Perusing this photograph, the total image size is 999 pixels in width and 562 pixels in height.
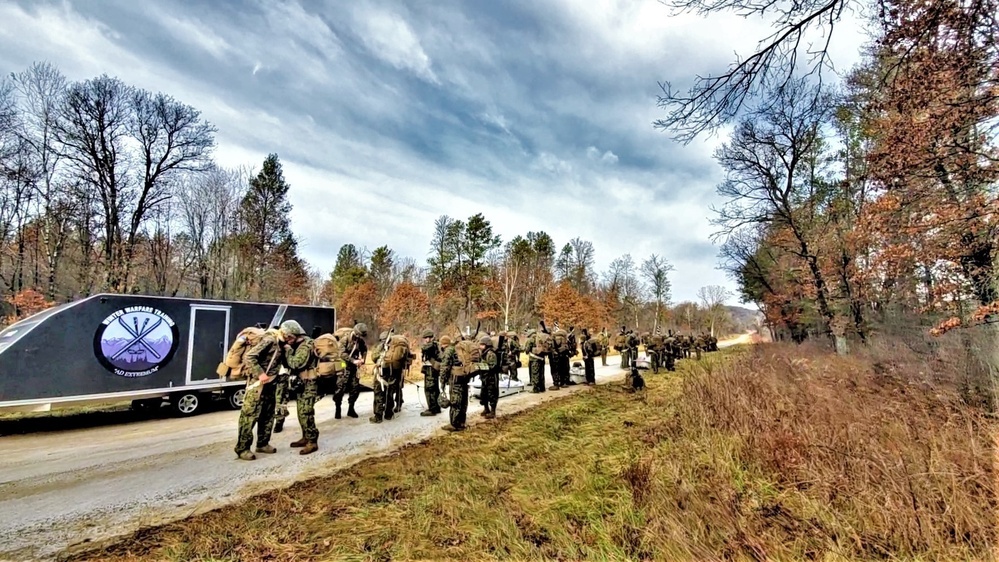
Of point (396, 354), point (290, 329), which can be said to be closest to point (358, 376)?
point (396, 354)

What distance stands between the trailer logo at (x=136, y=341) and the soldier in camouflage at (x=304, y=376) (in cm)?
473

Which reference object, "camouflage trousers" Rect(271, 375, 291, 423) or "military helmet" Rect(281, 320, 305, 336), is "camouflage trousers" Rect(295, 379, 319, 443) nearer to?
"camouflage trousers" Rect(271, 375, 291, 423)

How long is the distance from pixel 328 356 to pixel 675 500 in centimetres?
607

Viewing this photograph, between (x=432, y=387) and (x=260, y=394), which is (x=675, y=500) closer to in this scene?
(x=260, y=394)

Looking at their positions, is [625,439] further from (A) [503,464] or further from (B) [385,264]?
(B) [385,264]

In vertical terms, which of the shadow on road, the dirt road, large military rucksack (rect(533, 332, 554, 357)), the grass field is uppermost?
large military rucksack (rect(533, 332, 554, 357))

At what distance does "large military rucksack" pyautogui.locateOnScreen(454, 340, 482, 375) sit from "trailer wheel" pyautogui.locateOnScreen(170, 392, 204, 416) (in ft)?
22.0

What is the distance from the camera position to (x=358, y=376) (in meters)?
9.73

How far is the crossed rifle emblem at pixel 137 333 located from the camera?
8836 mm

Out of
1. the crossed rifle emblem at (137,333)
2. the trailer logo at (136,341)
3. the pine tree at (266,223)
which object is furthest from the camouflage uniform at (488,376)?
the pine tree at (266,223)

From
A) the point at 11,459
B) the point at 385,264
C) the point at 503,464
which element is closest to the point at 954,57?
the point at 503,464

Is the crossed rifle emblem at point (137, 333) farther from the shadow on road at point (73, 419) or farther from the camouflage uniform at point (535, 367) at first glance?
the camouflage uniform at point (535, 367)

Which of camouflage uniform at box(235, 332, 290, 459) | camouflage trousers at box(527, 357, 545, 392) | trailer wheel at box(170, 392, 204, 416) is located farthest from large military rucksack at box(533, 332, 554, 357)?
trailer wheel at box(170, 392, 204, 416)

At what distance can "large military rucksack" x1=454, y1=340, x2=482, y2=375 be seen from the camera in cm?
881
